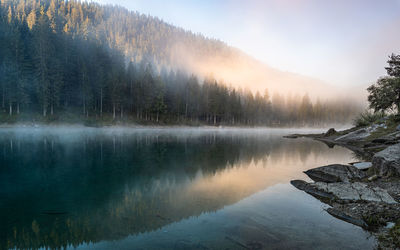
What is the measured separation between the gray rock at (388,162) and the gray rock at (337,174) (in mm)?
931

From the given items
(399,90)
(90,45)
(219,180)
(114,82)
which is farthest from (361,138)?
(90,45)

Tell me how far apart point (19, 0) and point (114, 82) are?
11493cm

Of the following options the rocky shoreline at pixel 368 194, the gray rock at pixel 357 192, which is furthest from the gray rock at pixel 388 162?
the gray rock at pixel 357 192

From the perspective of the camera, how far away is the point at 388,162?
12.2m

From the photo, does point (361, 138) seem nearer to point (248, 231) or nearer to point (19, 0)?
point (248, 231)

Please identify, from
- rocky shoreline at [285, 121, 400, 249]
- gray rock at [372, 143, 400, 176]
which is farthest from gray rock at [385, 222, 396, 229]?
gray rock at [372, 143, 400, 176]

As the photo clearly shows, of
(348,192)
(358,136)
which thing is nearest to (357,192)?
(348,192)

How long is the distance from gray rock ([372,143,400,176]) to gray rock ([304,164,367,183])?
93 cm

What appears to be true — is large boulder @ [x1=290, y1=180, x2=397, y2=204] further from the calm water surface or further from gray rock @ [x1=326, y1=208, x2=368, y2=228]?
gray rock @ [x1=326, y1=208, x2=368, y2=228]

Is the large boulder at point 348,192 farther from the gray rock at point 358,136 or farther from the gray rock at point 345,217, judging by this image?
the gray rock at point 358,136

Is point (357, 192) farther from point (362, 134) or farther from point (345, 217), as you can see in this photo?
point (362, 134)

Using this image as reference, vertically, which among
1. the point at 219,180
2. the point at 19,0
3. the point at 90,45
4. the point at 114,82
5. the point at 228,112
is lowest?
the point at 219,180

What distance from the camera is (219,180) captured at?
13156mm

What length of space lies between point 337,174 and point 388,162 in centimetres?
270
